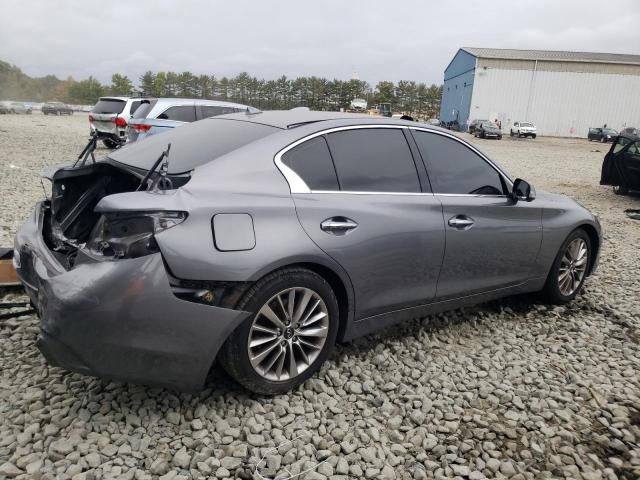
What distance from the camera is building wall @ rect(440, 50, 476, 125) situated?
172 feet

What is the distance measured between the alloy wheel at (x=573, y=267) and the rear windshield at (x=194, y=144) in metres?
2.84

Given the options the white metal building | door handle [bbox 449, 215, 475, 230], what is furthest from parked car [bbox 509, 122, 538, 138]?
door handle [bbox 449, 215, 475, 230]

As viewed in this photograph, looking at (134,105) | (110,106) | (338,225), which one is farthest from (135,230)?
(110,106)

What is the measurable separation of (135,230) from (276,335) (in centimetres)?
90

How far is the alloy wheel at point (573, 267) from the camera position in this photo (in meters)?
4.32

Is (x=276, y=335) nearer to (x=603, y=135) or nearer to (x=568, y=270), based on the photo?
(x=568, y=270)

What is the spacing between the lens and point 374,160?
3.14 m

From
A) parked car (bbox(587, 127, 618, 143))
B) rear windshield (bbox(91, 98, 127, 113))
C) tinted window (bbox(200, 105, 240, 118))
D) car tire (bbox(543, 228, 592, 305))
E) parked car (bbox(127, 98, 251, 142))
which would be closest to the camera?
car tire (bbox(543, 228, 592, 305))

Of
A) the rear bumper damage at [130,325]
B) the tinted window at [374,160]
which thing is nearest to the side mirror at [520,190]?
the tinted window at [374,160]

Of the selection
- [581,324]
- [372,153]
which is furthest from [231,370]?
[581,324]

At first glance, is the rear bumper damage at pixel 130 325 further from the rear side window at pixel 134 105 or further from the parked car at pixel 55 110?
the parked car at pixel 55 110

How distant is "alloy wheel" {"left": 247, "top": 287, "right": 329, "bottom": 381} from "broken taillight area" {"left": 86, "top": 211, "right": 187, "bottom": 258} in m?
0.63

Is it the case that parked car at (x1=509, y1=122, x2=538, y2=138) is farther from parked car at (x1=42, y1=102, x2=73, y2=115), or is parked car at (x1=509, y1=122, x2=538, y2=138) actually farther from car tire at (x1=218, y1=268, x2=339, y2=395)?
car tire at (x1=218, y1=268, x2=339, y2=395)

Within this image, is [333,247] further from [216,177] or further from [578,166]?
[578,166]
